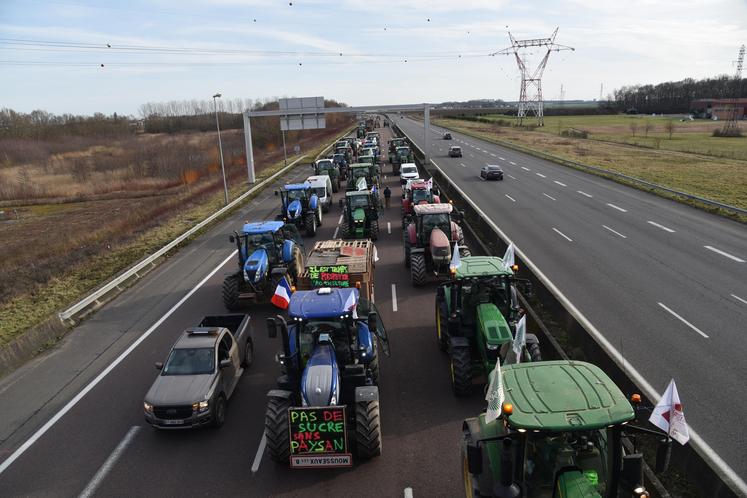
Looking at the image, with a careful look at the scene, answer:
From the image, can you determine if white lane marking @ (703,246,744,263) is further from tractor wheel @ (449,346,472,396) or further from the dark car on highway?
the dark car on highway

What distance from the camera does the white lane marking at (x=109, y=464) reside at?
899 cm

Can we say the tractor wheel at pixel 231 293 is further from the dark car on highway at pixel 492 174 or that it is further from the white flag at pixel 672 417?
the dark car on highway at pixel 492 174

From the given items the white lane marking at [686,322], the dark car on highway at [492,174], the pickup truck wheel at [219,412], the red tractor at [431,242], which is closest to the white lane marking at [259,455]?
the pickup truck wheel at [219,412]

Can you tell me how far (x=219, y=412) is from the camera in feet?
34.5

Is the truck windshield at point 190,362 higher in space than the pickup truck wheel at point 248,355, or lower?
higher

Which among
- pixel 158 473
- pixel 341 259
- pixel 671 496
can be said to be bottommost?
pixel 158 473

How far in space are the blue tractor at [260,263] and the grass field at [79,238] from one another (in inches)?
237

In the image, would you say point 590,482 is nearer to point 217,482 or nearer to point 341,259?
point 217,482

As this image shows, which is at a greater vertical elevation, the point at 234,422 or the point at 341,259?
the point at 341,259

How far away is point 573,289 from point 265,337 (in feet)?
33.1

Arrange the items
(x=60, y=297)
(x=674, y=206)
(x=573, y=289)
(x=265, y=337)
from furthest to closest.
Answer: (x=674, y=206)
(x=60, y=297)
(x=573, y=289)
(x=265, y=337)

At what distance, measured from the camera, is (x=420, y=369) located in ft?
40.7

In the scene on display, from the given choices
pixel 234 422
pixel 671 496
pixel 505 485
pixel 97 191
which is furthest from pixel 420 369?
pixel 97 191

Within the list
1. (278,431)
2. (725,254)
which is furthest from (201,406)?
(725,254)
